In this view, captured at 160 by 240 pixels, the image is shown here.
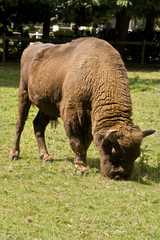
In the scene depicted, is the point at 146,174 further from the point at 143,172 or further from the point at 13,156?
the point at 13,156

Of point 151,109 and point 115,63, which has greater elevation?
point 115,63

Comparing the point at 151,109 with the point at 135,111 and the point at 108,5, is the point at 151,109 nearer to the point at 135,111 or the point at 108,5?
the point at 135,111

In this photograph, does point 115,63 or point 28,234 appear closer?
point 28,234

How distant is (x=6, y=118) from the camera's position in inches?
454

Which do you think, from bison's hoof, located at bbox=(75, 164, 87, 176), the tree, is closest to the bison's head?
bison's hoof, located at bbox=(75, 164, 87, 176)

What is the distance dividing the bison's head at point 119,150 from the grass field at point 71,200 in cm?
20

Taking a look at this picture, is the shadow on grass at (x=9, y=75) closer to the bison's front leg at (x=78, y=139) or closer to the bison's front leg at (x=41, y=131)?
the bison's front leg at (x=41, y=131)

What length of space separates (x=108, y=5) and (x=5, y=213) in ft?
59.7

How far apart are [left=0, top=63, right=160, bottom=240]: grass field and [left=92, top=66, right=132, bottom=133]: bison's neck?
3.29 ft

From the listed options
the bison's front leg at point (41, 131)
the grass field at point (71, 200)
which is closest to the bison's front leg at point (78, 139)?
the grass field at point (71, 200)

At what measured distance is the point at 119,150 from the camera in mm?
6367

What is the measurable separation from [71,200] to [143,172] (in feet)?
6.28

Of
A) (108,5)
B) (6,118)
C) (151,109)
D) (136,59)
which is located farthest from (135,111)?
(136,59)

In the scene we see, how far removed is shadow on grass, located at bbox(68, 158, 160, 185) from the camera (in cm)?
684
